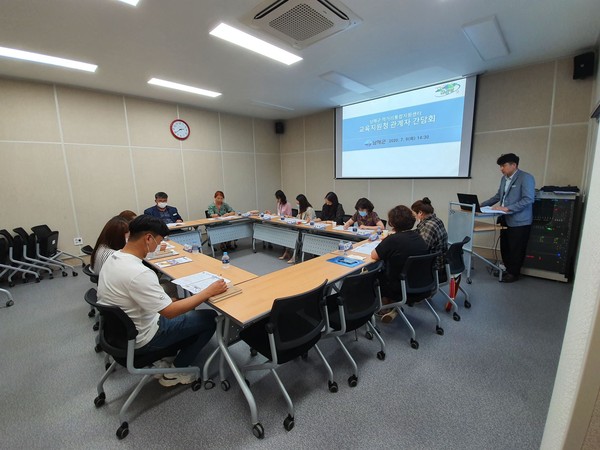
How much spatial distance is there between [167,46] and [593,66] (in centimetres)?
544

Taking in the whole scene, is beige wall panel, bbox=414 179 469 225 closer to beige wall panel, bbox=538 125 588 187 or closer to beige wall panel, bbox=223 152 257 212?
beige wall panel, bbox=538 125 588 187

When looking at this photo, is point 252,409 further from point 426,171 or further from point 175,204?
point 175,204

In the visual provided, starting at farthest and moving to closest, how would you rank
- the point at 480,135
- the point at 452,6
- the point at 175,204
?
1. the point at 175,204
2. the point at 480,135
3. the point at 452,6

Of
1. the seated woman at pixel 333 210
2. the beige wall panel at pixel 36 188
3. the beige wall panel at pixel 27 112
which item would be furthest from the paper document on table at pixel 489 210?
the beige wall panel at pixel 27 112

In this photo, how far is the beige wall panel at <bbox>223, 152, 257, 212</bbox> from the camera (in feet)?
22.2

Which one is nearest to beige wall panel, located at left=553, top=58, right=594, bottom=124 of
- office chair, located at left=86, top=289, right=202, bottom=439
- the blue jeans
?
the blue jeans

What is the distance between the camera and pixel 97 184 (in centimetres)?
489

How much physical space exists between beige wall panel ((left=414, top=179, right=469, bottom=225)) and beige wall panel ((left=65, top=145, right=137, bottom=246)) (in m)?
5.88

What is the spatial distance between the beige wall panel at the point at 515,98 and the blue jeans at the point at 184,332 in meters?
5.06

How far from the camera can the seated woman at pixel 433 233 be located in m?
2.59

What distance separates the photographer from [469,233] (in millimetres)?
3596

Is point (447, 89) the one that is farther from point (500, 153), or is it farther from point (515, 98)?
point (500, 153)

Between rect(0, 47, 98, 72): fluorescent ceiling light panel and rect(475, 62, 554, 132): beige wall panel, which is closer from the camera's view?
rect(0, 47, 98, 72): fluorescent ceiling light panel

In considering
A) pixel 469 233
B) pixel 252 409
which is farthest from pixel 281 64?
pixel 252 409
